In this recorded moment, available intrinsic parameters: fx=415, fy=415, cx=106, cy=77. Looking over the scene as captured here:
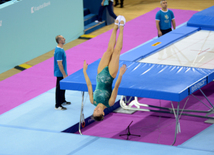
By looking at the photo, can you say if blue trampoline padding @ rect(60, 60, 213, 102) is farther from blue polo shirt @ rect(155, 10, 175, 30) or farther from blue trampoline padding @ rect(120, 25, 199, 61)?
blue polo shirt @ rect(155, 10, 175, 30)

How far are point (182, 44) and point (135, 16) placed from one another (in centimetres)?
603

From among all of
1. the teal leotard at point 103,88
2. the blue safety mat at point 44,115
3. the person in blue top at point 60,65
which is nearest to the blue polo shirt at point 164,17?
the blue safety mat at point 44,115

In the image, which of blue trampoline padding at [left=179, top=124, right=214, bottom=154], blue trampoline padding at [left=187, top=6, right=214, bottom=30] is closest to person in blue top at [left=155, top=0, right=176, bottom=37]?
blue trampoline padding at [left=187, top=6, right=214, bottom=30]

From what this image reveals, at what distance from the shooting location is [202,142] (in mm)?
5887

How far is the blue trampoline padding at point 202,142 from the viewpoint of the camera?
225 inches

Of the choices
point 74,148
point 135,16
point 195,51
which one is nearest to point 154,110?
point 195,51

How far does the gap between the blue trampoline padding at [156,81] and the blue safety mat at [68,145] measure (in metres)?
0.75

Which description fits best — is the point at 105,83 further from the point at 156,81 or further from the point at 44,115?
the point at 44,115

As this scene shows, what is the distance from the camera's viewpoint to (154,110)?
7.50 m

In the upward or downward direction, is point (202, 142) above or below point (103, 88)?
below

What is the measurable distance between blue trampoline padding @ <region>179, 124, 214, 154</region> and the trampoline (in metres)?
0.31

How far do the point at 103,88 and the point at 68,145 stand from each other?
975mm

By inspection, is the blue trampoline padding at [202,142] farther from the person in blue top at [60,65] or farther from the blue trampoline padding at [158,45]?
the person in blue top at [60,65]

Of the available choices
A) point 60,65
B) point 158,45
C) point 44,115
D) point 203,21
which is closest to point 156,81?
point 60,65
